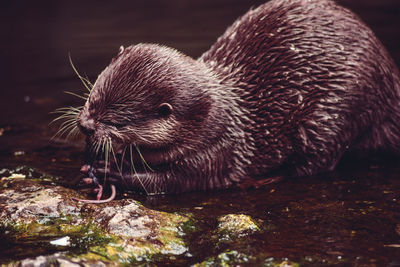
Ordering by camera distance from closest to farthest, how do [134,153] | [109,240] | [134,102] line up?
[109,240] < [134,102] < [134,153]

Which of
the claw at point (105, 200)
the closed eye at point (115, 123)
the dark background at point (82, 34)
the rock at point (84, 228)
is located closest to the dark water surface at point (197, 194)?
the dark background at point (82, 34)

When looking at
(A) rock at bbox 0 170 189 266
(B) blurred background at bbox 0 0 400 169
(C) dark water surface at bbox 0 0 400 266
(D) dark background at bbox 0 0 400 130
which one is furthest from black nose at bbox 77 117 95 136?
(D) dark background at bbox 0 0 400 130

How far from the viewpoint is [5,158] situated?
466 cm

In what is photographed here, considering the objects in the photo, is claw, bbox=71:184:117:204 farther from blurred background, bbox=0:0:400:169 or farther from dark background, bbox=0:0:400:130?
dark background, bbox=0:0:400:130

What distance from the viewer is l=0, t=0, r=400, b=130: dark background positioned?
662 centimetres

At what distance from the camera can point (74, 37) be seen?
930 centimetres

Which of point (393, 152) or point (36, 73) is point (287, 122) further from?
point (36, 73)

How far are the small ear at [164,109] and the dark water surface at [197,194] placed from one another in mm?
590

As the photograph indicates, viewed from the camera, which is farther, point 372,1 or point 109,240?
point 372,1

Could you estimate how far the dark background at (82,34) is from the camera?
662 cm

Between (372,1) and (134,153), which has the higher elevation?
(372,1)

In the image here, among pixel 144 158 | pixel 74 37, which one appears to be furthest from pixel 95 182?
pixel 74 37

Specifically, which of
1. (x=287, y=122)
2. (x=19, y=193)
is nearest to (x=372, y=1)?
(x=287, y=122)

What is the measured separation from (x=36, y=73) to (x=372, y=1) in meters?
5.96
